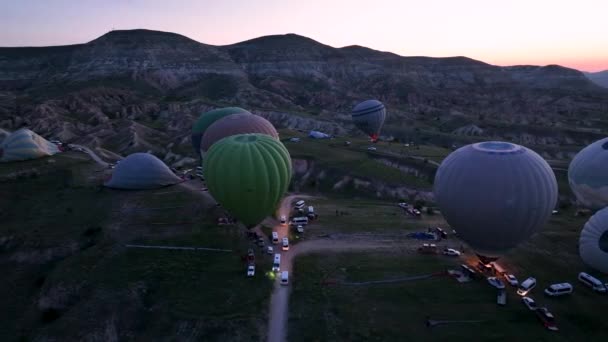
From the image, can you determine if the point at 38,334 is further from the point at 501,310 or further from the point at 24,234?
the point at 501,310

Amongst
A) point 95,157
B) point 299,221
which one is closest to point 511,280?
point 299,221

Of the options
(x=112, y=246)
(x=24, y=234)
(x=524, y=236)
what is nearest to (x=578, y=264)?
(x=524, y=236)

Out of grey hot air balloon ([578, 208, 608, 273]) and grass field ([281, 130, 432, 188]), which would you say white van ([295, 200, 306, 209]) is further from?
grey hot air balloon ([578, 208, 608, 273])

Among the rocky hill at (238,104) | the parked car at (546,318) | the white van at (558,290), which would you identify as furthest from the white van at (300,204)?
the rocky hill at (238,104)

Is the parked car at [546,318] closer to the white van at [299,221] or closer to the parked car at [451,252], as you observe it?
the parked car at [451,252]

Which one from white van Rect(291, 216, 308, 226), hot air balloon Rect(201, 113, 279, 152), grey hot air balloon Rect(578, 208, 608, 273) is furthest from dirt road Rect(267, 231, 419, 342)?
grey hot air balloon Rect(578, 208, 608, 273)

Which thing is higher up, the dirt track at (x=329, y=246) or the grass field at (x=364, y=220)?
the grass field at (x=364, y=220)
